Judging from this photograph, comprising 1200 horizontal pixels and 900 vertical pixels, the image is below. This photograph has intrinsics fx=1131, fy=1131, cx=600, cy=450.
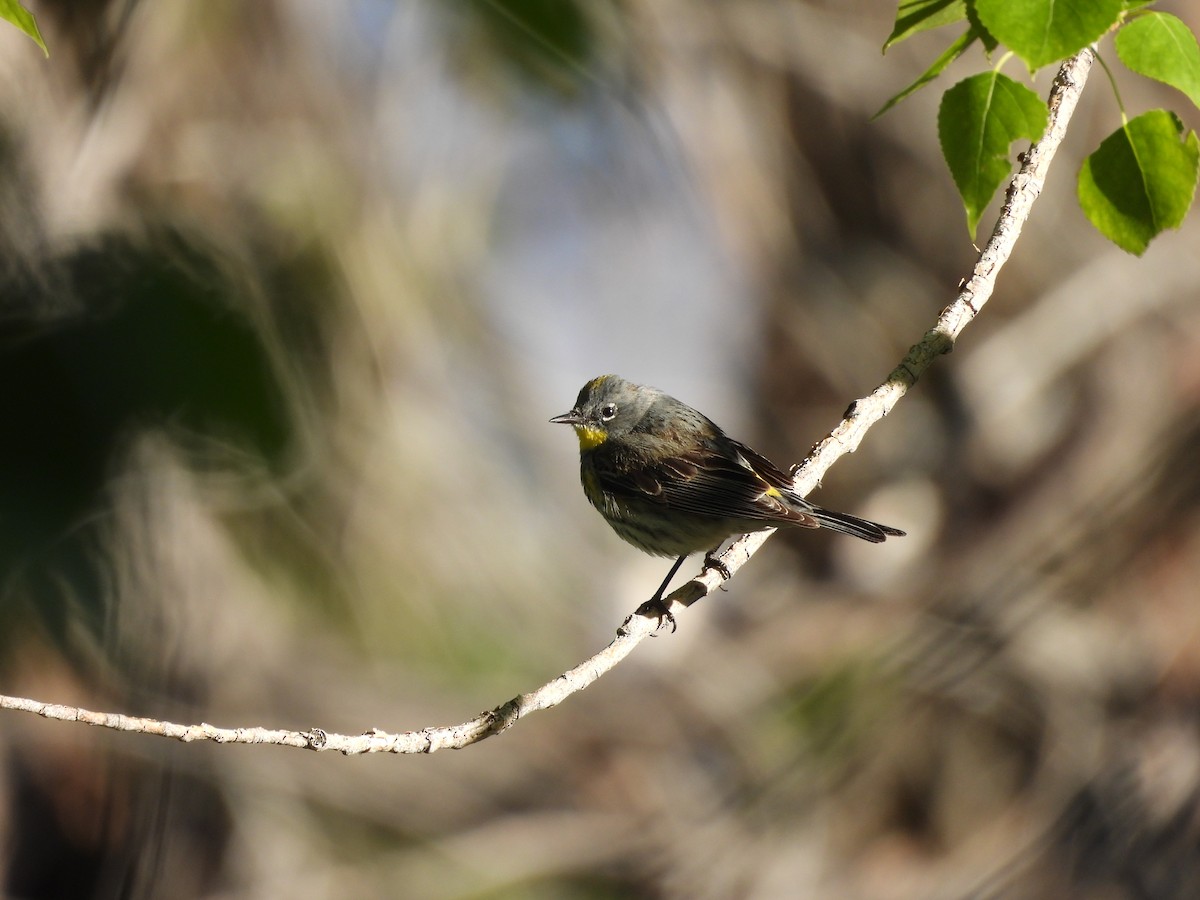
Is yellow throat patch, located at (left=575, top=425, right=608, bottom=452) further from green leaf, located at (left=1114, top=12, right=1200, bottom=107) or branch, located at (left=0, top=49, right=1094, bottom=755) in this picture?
green leaf, located at (left=1114, top=12, right=1200, bottom=107)

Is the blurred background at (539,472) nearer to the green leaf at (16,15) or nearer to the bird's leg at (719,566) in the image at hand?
the bird's leg at (719,566)

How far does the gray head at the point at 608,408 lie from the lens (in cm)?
354

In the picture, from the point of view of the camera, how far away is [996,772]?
6.08 metres

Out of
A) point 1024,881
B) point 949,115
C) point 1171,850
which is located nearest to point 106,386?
point 949,115

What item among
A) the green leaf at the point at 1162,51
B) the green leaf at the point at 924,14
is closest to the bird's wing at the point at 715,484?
the green leaf at the point at 924,14

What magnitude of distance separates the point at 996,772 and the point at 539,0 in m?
4.55

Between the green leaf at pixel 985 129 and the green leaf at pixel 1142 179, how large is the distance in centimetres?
16

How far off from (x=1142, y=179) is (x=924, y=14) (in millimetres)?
402

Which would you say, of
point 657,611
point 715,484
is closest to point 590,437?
point 715,484

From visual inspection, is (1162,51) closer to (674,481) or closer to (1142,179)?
(1142,179)

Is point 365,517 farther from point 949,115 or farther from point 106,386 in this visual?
point 949,115

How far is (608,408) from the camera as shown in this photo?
3547 mm

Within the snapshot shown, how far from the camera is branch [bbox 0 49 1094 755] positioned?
1617 millimetres

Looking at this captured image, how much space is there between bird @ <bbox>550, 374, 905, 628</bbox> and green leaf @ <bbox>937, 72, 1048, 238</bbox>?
117 centimetres
